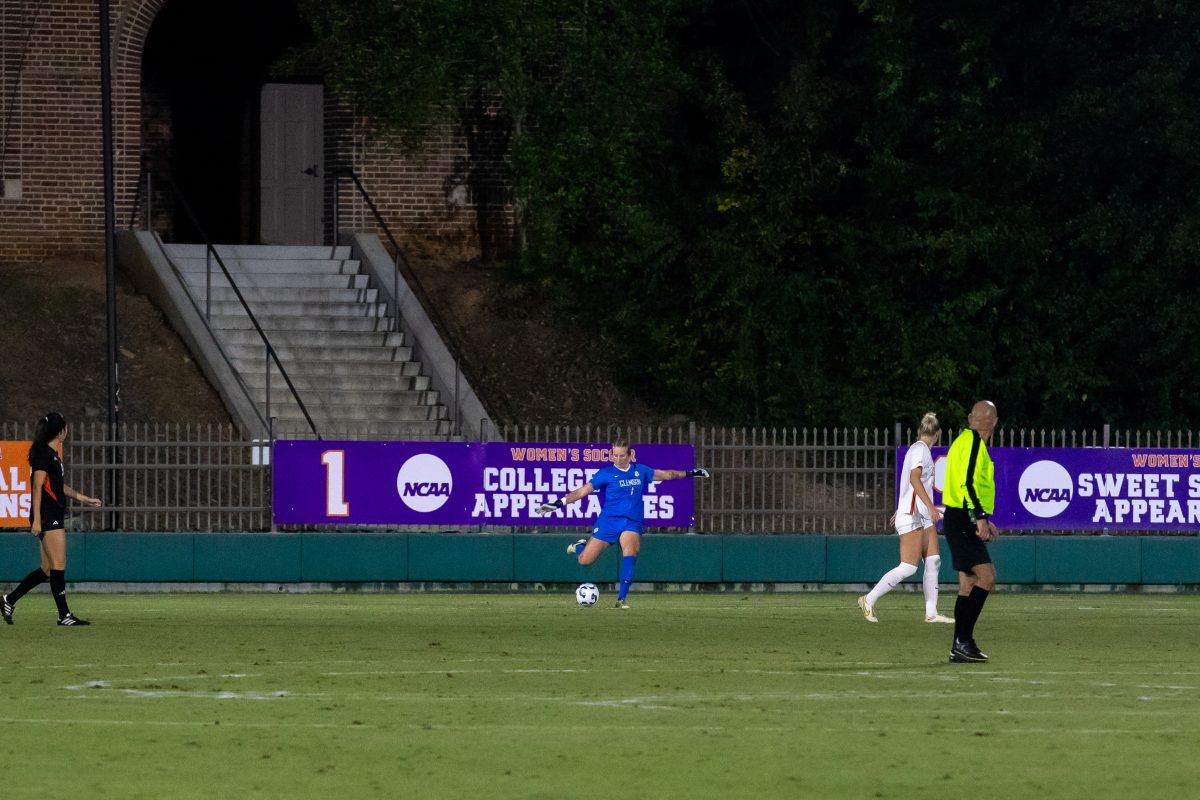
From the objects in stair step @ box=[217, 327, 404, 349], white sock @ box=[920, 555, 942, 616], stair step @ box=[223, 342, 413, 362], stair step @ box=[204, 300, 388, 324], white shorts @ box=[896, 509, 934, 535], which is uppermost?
stair step @ box=[204, 300, 388, 324]

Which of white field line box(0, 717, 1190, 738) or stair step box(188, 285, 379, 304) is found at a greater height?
stair step box(188, 285, 379, 304)

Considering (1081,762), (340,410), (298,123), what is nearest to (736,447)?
(340,410)

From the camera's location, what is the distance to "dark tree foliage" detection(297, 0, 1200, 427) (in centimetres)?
3556

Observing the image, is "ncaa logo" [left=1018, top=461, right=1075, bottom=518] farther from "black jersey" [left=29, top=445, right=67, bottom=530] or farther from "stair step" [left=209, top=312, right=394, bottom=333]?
"black jersey" [left=29, top=445, right=67, bottom=530]

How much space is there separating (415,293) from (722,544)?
10.00 metres

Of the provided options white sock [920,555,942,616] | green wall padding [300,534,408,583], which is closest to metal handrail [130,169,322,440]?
green wall padding [300,534,408,583]

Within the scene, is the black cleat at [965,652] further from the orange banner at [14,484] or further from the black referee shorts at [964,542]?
the orange banner at [14,484]

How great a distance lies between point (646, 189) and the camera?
37688mm

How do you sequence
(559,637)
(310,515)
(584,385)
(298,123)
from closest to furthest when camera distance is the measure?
1. (559,637)
2. (310,515)
3. (584,385)
4. (298,123)

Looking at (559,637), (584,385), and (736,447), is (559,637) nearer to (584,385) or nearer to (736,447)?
(736,447)

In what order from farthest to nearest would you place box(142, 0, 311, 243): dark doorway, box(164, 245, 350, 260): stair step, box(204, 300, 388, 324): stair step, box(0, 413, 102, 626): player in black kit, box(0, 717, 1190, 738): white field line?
box(142, 0, 311, 243): dark doorway
box(164, 245, 350, 260): stair step
box(204, 300, 388, 324): stair step
box(0, 413, 102, 626): player in black kit
box(0, 717, 1190, 738): white field line

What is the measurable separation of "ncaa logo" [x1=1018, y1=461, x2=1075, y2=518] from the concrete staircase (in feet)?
27.4

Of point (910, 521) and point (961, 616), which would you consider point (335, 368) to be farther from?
point (961, 616)

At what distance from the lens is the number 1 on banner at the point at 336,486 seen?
2758 cm
